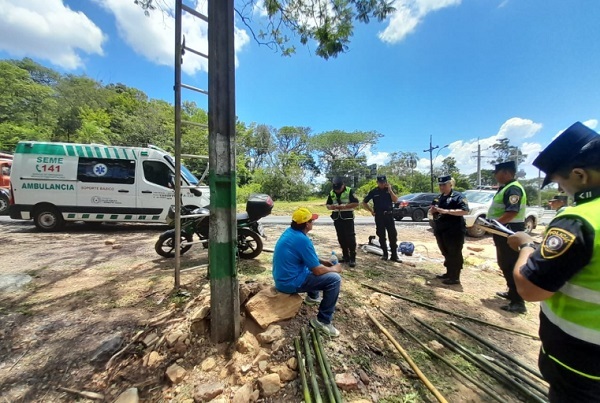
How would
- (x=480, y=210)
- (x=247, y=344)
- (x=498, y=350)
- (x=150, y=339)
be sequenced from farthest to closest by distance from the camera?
(x=480, y=210)
(x=498, y=350)
(x=150, y=339)
(x=247, y=344)

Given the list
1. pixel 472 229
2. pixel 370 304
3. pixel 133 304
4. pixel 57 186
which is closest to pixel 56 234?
pixel 57 186

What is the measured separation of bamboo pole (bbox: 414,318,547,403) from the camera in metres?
2.04

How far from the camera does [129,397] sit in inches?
77.8

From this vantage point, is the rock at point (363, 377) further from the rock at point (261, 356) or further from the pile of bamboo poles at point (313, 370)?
the rock at point (261, 356)

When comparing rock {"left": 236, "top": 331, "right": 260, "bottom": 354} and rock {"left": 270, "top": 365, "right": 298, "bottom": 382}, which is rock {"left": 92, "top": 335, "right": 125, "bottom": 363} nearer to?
rock {"left": 236, "top": 331, "right": 260, "bottom": 354}

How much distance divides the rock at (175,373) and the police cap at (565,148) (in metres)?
2.75

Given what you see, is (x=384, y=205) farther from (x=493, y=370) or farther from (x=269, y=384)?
(x=269, y=384)

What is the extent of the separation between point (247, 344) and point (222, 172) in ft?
5.09

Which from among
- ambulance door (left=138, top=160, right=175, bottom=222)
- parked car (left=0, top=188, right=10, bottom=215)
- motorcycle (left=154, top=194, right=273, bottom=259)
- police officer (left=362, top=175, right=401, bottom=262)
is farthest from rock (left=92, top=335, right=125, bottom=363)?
parked car (left=0, top=188, right=10, bottom=215)

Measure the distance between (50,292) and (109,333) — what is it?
158 cm

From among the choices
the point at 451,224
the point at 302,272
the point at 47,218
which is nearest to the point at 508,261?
the point at 451,224

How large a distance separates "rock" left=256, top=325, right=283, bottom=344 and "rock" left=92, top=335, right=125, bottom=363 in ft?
4.25

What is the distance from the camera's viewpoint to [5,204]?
32.0 feet

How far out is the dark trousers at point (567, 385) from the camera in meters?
1.07
